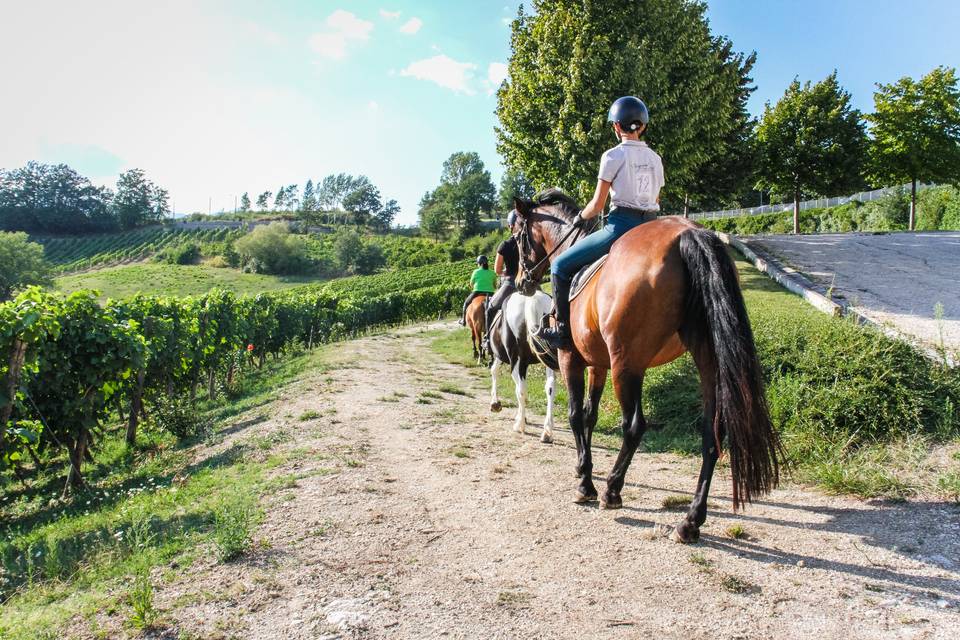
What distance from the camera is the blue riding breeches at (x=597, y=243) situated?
482cm

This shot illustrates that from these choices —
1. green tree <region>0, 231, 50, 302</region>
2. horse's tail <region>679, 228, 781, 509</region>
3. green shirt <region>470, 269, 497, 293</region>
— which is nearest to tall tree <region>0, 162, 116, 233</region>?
green tree <region>0, 231, 50, 302</region>

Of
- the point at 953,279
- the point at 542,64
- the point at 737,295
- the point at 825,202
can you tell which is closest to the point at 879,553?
the point at 737,295

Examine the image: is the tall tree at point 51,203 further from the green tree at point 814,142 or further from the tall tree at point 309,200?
the green tree at point 814,142

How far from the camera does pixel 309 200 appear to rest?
148 meters

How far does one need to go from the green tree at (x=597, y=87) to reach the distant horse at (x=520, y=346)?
10.0 metres

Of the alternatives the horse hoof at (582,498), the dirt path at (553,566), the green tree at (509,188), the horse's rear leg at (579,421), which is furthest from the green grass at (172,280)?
the horse hoof at (582,498)

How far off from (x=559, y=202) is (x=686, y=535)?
374 centimetres

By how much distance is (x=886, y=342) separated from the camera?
20.1 ft

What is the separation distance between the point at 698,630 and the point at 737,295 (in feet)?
7.04

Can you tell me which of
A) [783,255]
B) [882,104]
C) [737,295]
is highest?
[882,104]

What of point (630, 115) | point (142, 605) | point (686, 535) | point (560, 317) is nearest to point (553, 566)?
point (686, 535)

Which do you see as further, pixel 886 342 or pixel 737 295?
pixel 886 342

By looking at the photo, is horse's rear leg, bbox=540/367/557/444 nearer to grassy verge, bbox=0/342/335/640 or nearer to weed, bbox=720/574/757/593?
grassy verge, bbox=0/342/335/640

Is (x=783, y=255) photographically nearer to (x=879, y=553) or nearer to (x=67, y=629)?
(x=879, y=553)
